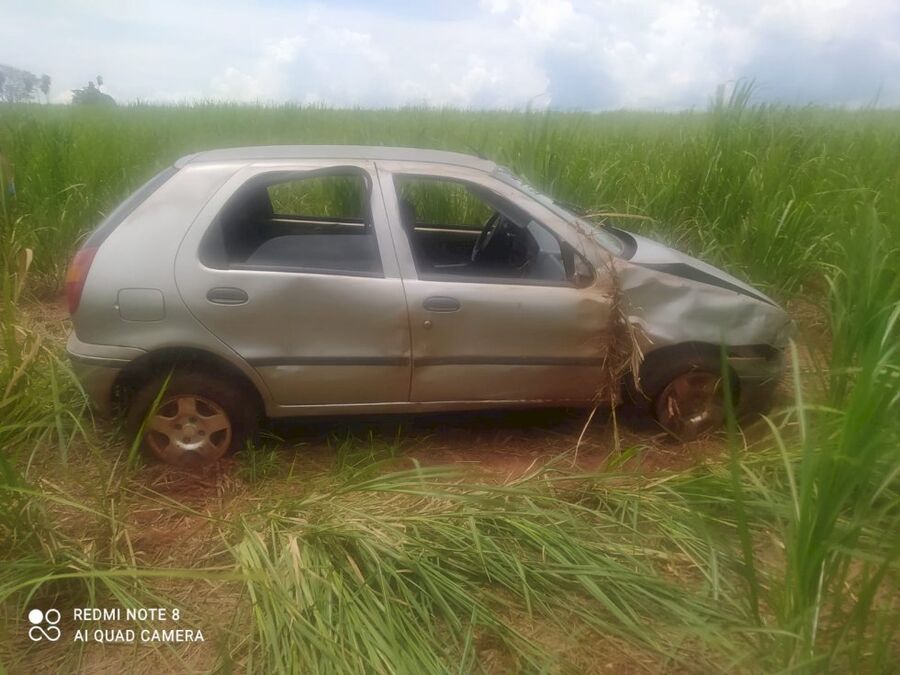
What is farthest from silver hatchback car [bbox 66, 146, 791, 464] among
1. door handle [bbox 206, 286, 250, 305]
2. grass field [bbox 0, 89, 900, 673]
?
grass field [bbox 0, 89, 900, 673]

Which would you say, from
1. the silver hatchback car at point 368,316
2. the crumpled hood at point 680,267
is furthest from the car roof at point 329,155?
the crumpled hood at point 680,267

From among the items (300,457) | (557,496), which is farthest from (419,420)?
(557,496)

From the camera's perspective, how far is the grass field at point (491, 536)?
1.70 metres

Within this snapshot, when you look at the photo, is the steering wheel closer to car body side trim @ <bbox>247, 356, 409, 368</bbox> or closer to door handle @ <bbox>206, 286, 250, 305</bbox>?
car body side trim @ <bbox>247, 356, 409, 368</bbox>

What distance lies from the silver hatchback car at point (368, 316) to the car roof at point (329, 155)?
0.06 ft

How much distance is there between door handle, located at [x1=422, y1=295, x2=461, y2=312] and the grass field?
0.72 metres

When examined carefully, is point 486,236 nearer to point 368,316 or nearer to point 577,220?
point 577,220

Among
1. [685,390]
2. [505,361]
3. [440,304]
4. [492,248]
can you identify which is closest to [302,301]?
[440,304]

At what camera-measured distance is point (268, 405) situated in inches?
114

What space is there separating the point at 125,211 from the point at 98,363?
0.68m

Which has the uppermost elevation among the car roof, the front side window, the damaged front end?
the car roof

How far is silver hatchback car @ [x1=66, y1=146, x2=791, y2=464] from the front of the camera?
2.72 metres

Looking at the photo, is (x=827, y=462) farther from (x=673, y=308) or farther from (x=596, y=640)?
(x=673, y=308)

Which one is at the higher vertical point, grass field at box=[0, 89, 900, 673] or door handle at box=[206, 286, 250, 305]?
door handle at box=[206, 286, 250, 305]
